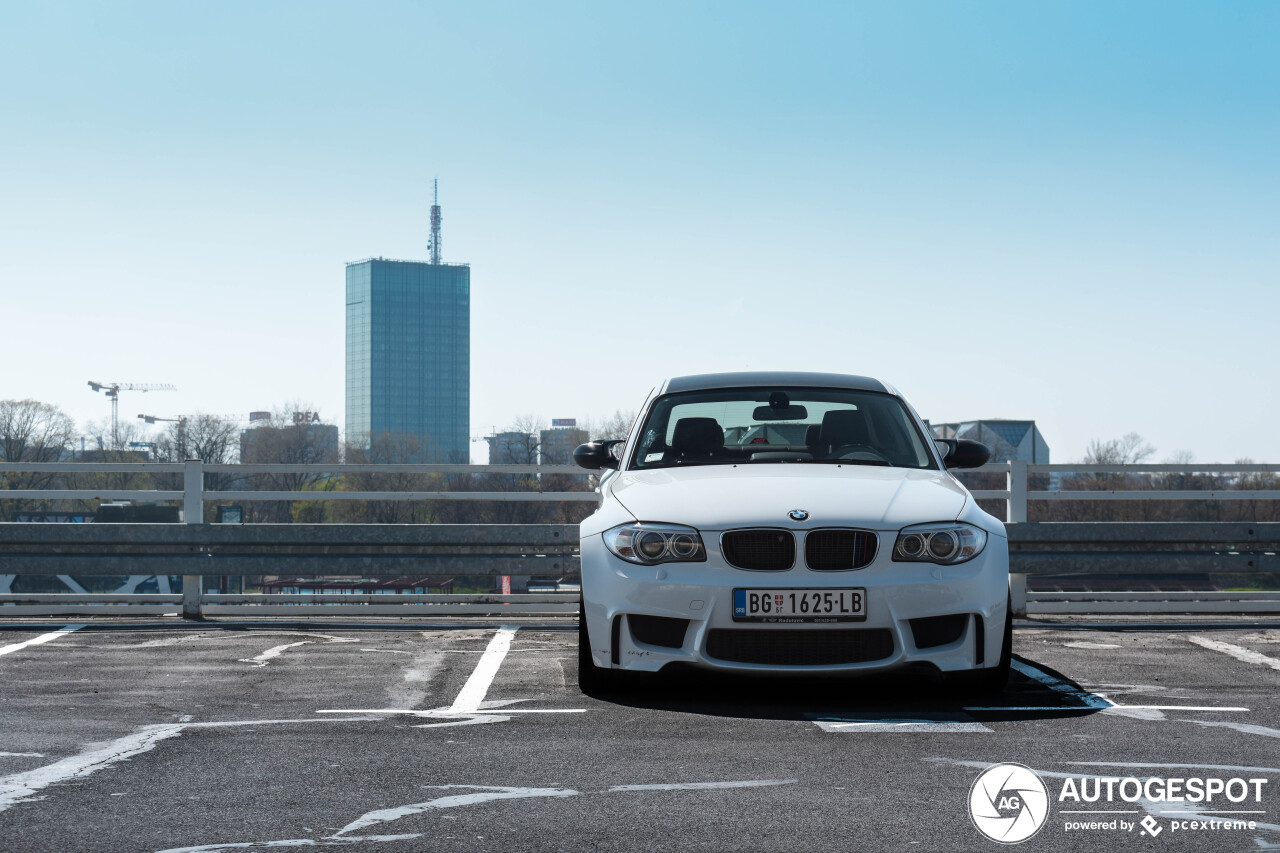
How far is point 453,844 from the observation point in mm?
3434

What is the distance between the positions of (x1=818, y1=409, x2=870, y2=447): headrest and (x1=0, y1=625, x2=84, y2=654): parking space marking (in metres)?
5.08

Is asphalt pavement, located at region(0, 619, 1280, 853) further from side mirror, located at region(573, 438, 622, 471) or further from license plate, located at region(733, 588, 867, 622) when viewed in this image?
side mirror, located at region(573, 438, 622, 471)

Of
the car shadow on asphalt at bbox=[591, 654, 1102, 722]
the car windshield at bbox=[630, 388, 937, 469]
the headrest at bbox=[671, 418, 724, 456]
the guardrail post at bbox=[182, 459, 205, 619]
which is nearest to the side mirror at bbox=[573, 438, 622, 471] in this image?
the car windshield at bbox=[630, 388, 937, 469]

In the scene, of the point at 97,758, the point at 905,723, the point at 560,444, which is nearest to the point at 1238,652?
the point at 905,723

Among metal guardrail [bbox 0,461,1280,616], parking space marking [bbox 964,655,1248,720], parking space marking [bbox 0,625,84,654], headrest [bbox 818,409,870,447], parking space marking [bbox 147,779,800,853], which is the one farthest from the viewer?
metal guardrail [bbox 0,461,1280,616]

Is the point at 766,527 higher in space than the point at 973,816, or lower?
higher

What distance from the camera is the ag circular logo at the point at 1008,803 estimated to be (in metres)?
3.59

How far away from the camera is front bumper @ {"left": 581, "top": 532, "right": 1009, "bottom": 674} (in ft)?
17.3

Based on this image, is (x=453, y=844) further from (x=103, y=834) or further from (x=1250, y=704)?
(x=1250, y=704)

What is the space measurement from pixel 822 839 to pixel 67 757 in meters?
2.83

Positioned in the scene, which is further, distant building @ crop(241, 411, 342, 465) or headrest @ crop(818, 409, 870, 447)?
distant building @ crop(241, 411, 342, 465)

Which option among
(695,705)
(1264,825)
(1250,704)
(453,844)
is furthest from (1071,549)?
(453,844)

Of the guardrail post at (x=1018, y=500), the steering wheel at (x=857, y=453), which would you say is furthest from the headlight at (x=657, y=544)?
the guardrail post at (x=1018, y=500)

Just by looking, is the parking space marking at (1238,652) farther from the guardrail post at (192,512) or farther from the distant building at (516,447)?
the distant building at (516,447)
